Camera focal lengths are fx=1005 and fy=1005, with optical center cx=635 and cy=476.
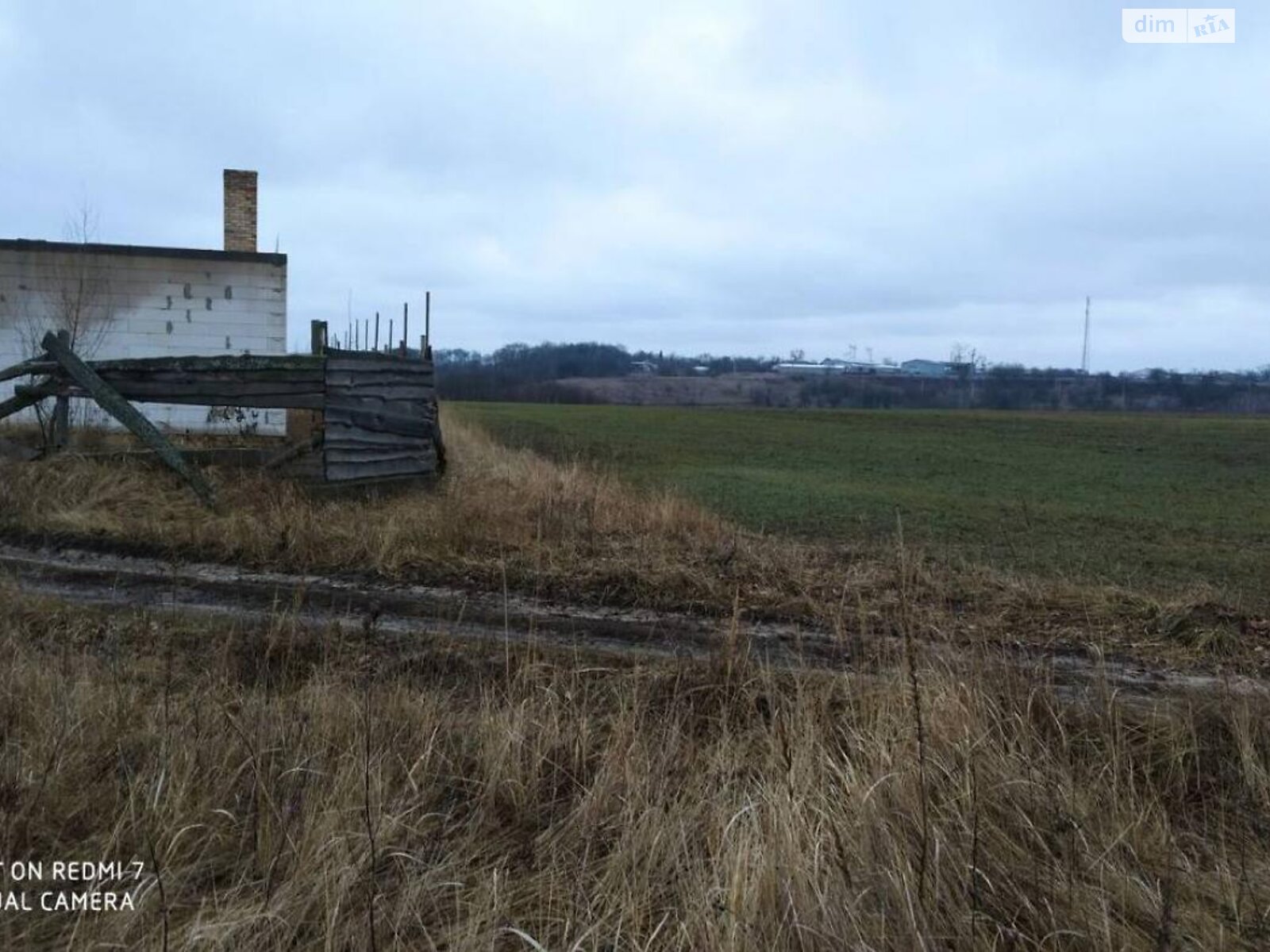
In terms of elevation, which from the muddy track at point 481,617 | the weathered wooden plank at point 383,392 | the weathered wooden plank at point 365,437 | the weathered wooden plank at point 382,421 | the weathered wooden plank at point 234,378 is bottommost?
the muddy track at point 481,617

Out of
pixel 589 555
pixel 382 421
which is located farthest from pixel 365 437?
Result: pixel 589 555

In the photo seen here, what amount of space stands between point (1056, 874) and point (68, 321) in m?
18.0

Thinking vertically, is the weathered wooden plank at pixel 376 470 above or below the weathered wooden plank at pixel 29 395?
below

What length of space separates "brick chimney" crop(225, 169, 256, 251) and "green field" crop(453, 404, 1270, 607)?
26.0 feet

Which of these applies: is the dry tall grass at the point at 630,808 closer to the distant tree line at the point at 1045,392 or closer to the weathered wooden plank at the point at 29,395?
the weathered wooden plank at the point at 29,395

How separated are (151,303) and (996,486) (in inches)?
779

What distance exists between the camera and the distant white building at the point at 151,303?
17.8 m

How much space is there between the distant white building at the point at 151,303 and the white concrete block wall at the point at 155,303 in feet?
0.05

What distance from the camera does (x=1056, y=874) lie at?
10.1ft

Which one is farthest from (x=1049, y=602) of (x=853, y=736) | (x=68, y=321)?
(x=68, y=321)

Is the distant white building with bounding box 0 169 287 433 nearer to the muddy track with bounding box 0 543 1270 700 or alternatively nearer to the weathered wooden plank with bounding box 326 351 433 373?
the weathered wooden plank with bounding box 326 351 433 373

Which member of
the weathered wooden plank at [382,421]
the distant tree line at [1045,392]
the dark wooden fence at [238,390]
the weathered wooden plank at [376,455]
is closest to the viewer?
the dark wooden fence at [238,390]

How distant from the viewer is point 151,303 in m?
18.3

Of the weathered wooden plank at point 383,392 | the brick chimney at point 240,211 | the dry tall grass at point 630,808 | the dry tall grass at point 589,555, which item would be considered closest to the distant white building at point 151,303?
the brick chimney at point 240,211
